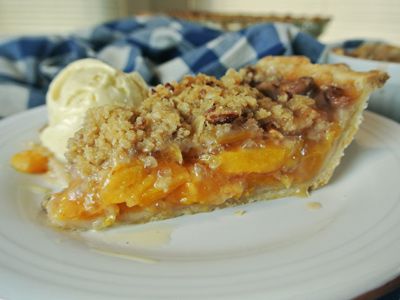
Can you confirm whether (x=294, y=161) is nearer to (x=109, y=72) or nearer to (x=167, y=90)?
(x=167, y=90)

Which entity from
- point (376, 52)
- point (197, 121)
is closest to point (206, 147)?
point (197, 121)

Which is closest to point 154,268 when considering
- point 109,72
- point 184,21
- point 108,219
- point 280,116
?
point 108,219

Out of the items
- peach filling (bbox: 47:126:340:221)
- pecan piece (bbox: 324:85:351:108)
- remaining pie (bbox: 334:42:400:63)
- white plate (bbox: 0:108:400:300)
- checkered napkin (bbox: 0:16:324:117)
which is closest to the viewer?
white plate (bbox: 0:108:400:300)

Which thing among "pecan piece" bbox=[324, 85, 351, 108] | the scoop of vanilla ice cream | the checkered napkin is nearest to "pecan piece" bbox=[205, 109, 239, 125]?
"pecan piece" bbox=[324, 85, 351, 108]

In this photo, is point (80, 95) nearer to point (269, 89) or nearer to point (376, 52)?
point (269, 89)

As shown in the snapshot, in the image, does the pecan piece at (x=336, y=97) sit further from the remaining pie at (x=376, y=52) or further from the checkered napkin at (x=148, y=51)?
the checkered napkin at (x=148, y=51)

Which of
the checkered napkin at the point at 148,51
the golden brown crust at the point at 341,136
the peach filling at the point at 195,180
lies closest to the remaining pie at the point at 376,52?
the checkered napkin at the point at 148,51

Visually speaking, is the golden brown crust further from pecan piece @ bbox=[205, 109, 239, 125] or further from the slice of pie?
pecan piece @ bbox=[205, 109, 239, 125]
